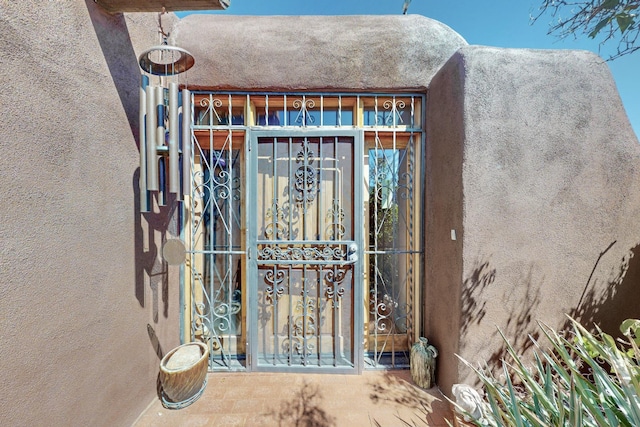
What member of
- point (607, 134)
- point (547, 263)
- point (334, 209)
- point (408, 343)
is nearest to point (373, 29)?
point (334, 209)

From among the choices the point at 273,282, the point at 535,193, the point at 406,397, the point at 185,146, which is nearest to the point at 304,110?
the point at 185,146

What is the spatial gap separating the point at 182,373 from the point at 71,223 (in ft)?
4.86

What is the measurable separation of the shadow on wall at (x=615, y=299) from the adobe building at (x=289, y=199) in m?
0.02

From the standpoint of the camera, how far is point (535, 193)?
7.12 ft

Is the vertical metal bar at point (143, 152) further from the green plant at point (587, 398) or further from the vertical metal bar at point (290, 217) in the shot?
the green plant at point (587, 398)

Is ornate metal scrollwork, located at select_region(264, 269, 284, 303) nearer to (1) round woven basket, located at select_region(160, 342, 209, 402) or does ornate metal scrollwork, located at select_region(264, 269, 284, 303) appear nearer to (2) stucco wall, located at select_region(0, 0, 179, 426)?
(1) round woven basket, located at select_region(160, 342, 209, 402)

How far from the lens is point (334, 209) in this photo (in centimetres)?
271

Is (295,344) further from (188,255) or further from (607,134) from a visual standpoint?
(607,134)

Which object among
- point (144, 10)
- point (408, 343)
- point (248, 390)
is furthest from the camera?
point (408, 343)

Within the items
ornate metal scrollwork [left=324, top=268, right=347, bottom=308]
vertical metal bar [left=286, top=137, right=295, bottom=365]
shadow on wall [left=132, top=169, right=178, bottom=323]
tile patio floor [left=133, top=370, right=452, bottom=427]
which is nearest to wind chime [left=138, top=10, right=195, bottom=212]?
shadow on wall [left=132, top=169, right=178, bottom=323]

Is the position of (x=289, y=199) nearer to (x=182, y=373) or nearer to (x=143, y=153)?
(x=143, y=153)

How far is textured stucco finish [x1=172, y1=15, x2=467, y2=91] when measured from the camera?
2654 millimetres

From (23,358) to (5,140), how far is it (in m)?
1.16

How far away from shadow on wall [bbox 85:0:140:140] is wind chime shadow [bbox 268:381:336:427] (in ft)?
8.75
